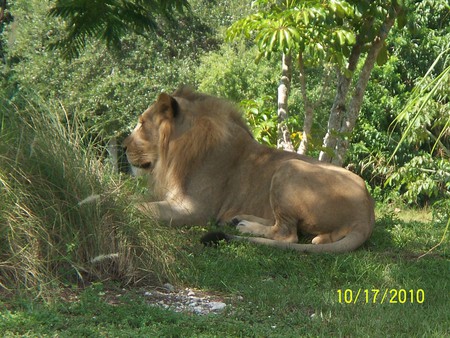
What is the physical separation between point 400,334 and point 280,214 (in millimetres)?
2742

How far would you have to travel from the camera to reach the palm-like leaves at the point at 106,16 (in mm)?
7309

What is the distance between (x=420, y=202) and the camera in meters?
15.7

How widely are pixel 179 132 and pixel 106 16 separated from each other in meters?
1.33

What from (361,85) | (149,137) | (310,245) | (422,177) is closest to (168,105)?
(149,137)

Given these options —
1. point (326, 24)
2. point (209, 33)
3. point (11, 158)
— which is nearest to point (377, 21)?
point (326, 24)

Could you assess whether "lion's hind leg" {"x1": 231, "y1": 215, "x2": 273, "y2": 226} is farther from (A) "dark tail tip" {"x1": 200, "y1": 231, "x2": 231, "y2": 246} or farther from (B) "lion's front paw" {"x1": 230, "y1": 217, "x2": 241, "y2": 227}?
(A) "dark tail tip" {"x1": 200, "y1": 231, "x2": 231, "y2": 246}

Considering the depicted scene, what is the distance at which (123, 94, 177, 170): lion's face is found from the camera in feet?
26.6

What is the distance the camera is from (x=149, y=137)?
826 cm

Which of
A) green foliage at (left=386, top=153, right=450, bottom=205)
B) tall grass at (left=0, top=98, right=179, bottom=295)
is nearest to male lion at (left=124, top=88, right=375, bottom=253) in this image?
tall grass at (left=0, top=98, right=179, bottom=295)

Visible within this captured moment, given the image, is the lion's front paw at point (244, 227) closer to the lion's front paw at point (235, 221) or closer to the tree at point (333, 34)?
the lion's front paw at point (235, 221)

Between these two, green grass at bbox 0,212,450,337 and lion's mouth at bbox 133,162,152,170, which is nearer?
green grass at bbox 0,212,450,337

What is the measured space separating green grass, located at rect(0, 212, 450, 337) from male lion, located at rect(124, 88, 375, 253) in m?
0.44

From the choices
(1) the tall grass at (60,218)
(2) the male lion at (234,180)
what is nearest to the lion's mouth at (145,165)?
(2) the male lion at (234,180)

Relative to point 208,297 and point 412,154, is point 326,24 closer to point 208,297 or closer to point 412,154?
point 208,297
